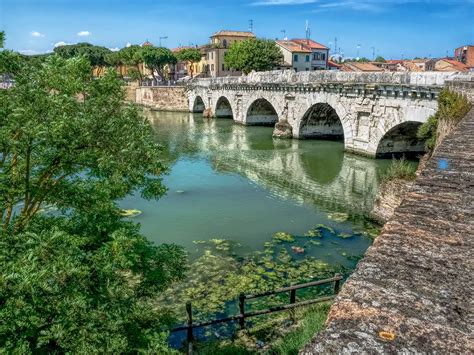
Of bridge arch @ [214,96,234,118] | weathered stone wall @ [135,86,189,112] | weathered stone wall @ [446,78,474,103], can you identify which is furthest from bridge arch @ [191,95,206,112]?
weathered stone wall @ [446,78,474,103]

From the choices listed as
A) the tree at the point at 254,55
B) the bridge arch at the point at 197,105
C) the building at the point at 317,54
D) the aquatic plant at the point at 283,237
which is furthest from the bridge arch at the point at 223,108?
the aquatic plant at the point at 283,237

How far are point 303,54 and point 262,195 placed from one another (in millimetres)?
66114

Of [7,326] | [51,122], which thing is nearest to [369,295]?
[7,326]

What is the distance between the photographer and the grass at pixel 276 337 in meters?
8.08

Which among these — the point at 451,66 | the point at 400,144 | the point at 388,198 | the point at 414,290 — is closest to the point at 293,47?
the point at 451,66

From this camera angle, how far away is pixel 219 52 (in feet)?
275

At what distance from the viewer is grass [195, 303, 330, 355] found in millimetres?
8078

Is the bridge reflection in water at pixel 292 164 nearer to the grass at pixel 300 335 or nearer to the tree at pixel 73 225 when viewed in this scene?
the grass at pixel 300 335

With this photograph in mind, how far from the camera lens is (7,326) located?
14.4ft

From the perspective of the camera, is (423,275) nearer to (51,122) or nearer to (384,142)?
(51,122)

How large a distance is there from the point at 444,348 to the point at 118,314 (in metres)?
4.18

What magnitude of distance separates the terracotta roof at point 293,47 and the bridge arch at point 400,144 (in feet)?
184

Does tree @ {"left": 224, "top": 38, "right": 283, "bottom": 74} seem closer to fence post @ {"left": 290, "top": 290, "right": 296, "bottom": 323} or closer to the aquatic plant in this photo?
the aquatic plant

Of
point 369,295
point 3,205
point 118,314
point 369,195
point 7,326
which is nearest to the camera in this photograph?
point 369,295
